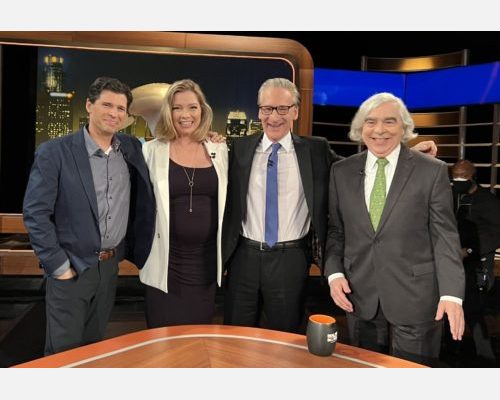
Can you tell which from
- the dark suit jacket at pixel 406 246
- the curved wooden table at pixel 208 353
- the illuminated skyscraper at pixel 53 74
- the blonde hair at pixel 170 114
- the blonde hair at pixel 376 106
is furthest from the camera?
the illuminated skyscraper at pixel 53 74

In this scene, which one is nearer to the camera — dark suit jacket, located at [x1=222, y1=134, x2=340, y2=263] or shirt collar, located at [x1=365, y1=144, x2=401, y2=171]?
shirt collar, located at [x1=365, y1=144, x2=401, y2=171]

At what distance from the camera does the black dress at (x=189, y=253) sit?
2.42 metres

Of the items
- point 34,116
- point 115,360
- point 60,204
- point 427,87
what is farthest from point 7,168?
point 427,87

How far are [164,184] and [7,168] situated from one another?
156 inches

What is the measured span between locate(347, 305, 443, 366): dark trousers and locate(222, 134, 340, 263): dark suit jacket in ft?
1.73

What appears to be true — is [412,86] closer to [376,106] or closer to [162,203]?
[376,106]

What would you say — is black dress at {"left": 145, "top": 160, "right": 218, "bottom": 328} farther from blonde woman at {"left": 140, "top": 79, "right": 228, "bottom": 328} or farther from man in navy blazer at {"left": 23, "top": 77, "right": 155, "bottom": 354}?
man in navy blazer at {"left": 23, "top": 77, "right": 155, "bottom": 354}

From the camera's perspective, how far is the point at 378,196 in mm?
1993

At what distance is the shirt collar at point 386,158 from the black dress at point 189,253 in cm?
81

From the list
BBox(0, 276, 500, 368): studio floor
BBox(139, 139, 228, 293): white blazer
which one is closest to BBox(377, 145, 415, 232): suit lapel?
BBox(139, 139, 228, 293): white blazer

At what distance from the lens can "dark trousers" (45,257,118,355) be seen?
7.20 feet

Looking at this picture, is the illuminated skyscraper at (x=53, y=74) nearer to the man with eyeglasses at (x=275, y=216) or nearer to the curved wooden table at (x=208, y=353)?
Result: the man with eyeglasses at (x=275, y=216)

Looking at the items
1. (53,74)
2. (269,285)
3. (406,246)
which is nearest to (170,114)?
(269,285)

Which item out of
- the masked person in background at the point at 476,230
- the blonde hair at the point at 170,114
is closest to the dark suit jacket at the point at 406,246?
the blonde hair at the point at 170,114
